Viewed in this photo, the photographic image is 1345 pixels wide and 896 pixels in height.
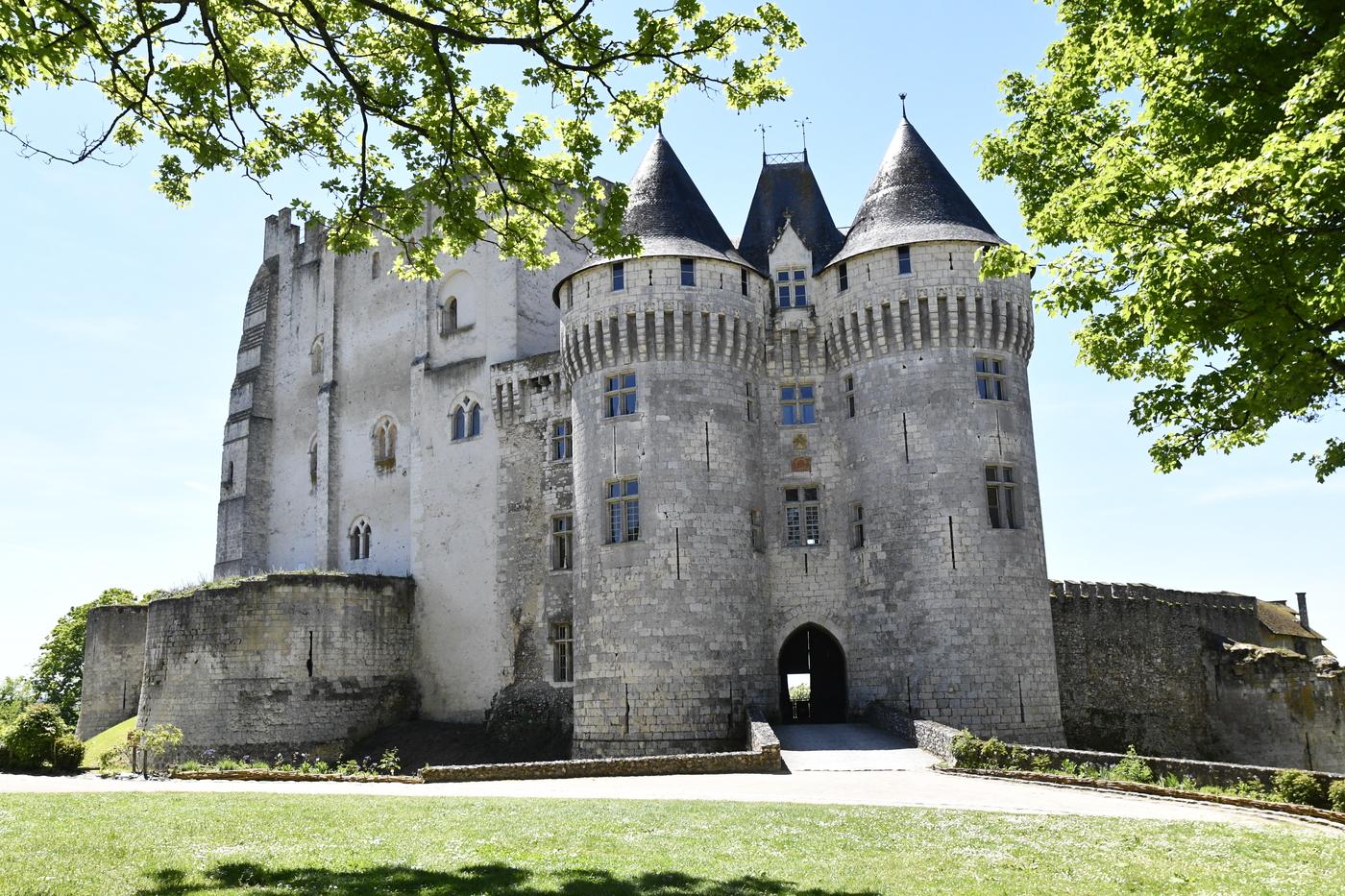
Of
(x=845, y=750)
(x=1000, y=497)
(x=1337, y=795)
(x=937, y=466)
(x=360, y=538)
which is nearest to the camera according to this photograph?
(x=1337, y=795)

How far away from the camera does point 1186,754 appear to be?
2964cm

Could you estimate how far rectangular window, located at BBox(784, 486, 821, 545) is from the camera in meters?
27.7

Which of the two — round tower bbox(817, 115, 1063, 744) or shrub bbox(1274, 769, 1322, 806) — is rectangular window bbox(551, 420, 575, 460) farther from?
shrub bbox(1274, 769, 1322, 806)

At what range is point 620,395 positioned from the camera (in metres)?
27.3

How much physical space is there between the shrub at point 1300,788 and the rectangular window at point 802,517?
1380 cm

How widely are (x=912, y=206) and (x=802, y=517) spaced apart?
8550 millimetres

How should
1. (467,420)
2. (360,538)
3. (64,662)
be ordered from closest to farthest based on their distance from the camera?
(467,420)
(360,538)
(64,662)

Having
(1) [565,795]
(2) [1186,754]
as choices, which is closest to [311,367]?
(1) [565,795]

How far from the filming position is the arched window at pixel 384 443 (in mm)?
36594

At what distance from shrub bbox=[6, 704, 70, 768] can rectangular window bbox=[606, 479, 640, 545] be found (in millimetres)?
14625

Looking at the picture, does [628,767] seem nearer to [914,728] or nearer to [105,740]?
[914,728]

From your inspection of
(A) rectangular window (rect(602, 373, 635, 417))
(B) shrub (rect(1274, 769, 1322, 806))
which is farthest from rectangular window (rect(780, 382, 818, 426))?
(B) shrub (rect(1274, 769, 1322, 806))

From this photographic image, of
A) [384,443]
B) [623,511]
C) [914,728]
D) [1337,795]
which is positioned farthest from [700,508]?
[384,443]

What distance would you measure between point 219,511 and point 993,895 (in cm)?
3851
